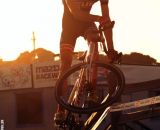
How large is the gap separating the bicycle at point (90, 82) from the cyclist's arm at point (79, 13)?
13 centimetres

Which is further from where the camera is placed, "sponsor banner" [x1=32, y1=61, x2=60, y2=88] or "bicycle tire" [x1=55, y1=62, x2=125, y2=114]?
"sponsor banner" [x1=32, y1=61, x2=60, y2=88]

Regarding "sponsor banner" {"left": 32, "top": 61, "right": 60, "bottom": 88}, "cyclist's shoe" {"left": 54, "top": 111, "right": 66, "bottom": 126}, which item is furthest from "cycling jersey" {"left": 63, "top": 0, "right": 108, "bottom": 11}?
"sponsor banner" {"left": 32, "top": 61, "right": 60, "bottom": 88}

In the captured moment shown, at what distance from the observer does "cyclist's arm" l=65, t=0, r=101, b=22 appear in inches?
244

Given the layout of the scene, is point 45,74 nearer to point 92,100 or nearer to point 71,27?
point 71,27

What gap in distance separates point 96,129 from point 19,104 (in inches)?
1376

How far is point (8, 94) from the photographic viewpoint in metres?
40.0

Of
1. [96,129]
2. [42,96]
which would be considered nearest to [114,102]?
[96,129]

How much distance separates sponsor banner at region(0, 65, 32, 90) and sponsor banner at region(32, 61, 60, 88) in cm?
45

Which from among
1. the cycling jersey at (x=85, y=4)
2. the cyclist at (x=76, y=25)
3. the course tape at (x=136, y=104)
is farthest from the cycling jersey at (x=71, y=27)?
the course tape at (x=136, y=104)

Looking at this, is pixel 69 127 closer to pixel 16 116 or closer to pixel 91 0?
pixel 91 0

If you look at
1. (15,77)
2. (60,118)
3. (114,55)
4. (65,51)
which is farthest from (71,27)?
(15,77)

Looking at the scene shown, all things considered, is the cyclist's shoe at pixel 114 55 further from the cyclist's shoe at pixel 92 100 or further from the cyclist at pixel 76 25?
the cyclist's shoe at pixel 92 100

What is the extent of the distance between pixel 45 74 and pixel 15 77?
2.21 m

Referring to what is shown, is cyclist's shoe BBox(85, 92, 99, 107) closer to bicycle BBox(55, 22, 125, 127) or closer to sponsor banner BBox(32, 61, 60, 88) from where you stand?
bicycle BBox(55, 22, 125, 127)
